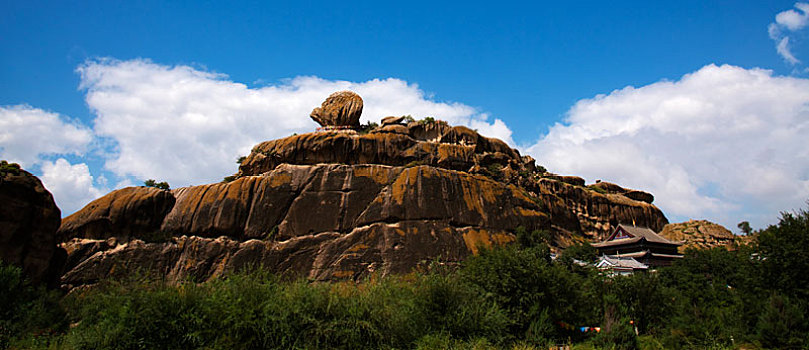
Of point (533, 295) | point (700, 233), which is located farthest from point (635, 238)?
point (533, 295)

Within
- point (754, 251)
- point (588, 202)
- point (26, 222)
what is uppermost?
point (588, 202)

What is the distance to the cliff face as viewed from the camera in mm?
40188

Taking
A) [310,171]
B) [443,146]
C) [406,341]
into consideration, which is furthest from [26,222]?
[443,146]

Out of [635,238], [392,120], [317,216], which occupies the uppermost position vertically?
[392,120]

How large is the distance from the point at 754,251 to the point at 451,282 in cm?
1341

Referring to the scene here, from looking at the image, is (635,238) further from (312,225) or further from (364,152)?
(312,225)

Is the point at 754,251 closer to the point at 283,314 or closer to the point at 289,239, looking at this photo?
the point at 283,314

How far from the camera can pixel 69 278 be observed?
37188mm

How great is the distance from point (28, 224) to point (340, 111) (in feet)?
123

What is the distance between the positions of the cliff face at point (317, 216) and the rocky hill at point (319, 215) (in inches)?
4.1

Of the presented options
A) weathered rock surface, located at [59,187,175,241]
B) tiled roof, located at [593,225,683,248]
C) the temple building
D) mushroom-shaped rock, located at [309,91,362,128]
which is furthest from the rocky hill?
mushroom-shaped rock, located at [309,91,362,128]

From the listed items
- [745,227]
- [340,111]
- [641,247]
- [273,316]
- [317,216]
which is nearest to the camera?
[273,316]

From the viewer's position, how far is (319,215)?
4350 cm

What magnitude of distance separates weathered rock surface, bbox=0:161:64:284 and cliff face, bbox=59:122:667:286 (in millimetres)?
8827
